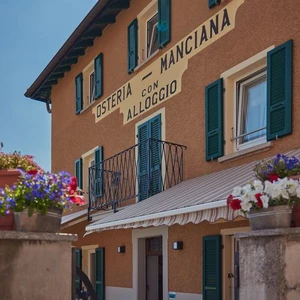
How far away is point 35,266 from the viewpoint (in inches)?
193

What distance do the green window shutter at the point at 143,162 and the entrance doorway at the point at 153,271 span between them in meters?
1.28

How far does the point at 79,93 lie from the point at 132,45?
186 inches

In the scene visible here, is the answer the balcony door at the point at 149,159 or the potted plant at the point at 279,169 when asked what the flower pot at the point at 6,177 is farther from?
the balcony door at the point at 149,159

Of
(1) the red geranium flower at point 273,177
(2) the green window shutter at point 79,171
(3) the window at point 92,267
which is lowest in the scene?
(3) the window at point 92,267

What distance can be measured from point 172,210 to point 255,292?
3826 mm

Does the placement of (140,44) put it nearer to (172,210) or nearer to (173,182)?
(173,182)

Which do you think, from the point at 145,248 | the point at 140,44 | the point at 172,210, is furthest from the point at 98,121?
the point at 172,210


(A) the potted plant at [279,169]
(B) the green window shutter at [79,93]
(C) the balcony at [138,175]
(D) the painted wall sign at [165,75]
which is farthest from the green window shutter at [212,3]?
(B) the green window shutter at [79,93]

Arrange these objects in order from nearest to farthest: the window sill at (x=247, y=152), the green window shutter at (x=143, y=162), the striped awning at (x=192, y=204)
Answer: the striped awning at (x=192, y=204)
the window sill at (x=247, y=152)
the green window shutter at (x=143, y=162)

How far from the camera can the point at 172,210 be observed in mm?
8906

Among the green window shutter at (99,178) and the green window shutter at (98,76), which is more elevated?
the green window shutter at (98,76)

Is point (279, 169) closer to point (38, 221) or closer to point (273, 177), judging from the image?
point (273, 177)

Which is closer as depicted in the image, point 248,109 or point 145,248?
point 248,109

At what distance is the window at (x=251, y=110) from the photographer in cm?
1014
